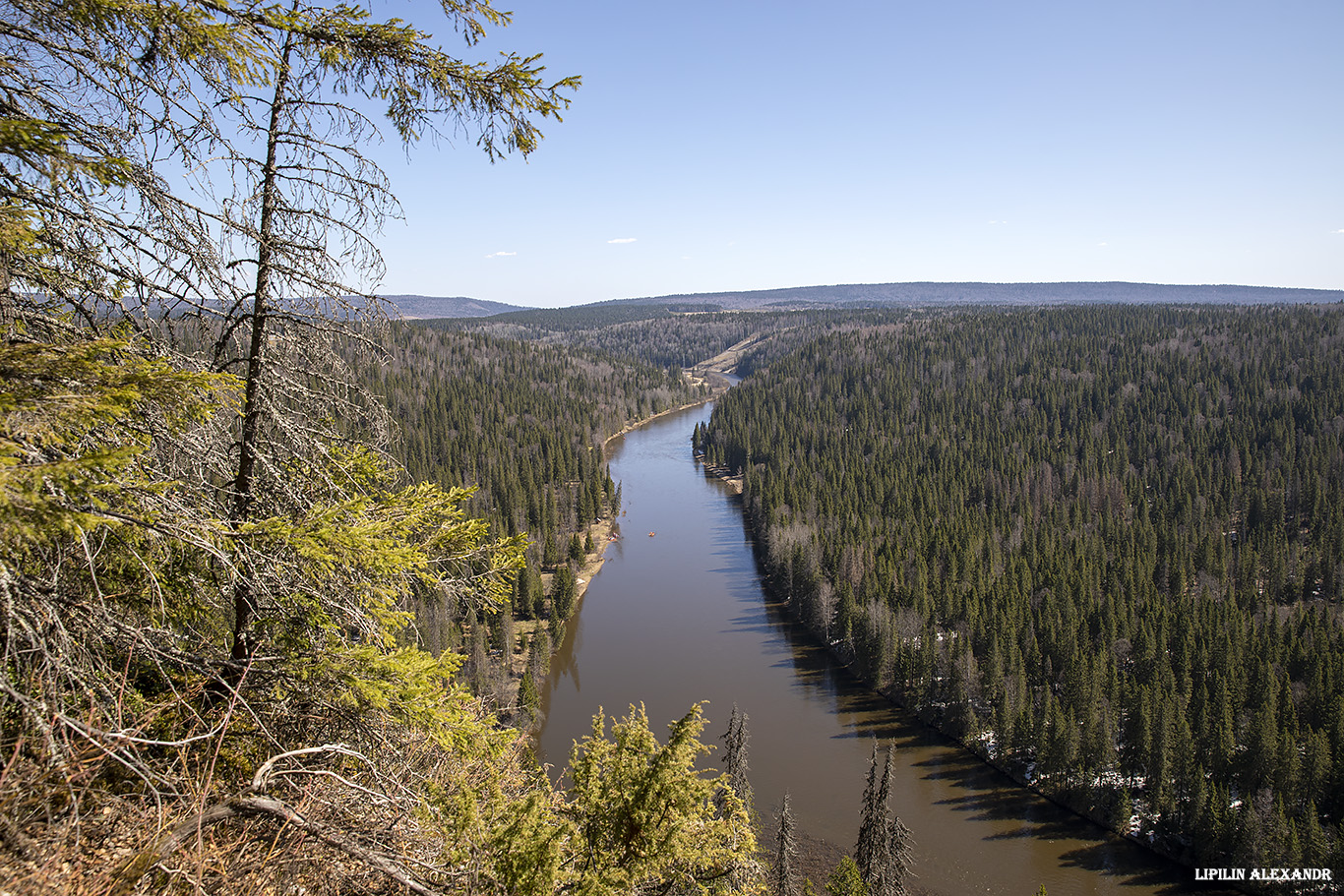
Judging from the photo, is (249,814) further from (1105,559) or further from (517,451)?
(517,451)

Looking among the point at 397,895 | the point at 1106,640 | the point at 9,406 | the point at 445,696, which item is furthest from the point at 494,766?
the point at 1106,640

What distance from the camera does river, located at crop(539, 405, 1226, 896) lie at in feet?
90.9

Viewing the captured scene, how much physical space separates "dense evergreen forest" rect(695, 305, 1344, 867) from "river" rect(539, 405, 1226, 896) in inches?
73.7

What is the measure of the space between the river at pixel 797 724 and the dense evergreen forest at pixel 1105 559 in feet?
6.14

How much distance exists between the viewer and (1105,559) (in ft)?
178

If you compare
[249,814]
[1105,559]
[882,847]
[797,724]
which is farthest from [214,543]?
[1105,559]

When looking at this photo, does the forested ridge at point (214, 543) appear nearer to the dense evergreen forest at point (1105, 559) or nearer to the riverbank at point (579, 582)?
the riverbank at point (579, 582)

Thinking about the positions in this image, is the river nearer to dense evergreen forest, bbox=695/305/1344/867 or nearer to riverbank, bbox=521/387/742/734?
riverbank, bbox=521/387/742/734

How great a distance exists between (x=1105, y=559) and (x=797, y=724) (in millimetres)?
32326

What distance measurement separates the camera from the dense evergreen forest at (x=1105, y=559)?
30828 millimetres

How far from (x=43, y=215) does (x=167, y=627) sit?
2839 mm

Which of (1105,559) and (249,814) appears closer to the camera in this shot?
(249,814)

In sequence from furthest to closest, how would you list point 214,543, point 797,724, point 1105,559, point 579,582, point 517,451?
point 517,451 → point 1105,559 → point 579,582 → point 797,724 → point 214,543

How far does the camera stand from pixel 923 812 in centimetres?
3033
